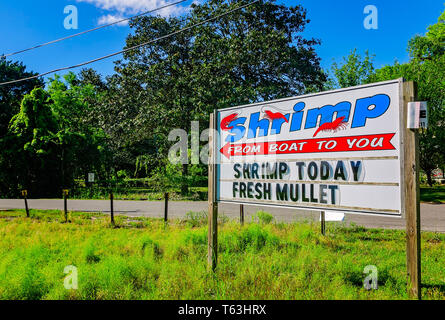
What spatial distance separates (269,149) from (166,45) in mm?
21133

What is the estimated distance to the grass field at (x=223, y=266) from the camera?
404cm

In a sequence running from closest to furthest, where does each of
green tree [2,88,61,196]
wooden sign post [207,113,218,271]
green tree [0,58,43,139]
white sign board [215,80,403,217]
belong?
white sign board [215,80,403,217]
wooden sign post [207,113,218,271]
green tree [2,88,61,196]
green tree [0,58,43,139]

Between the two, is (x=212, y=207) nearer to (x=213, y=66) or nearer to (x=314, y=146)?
(x=314, y=146)

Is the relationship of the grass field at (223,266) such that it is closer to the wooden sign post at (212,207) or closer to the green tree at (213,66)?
the wooden sign post at (212,207)

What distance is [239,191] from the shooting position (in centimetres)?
Result: 515

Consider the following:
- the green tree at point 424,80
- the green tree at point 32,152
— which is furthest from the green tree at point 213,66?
the green tree at point 32,152

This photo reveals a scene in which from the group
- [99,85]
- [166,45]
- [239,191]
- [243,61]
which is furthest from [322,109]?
[99,85]

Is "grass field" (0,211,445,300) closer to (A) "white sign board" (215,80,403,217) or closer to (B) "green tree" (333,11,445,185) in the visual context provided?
(A) "white sign board" (215,80,403,217)

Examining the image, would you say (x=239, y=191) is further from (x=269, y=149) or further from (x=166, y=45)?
(x=166, y=45)

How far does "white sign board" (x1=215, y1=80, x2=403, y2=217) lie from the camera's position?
3.78m

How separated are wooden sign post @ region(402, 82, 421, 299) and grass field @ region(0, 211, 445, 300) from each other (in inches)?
12.8

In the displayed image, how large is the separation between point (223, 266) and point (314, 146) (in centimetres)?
237

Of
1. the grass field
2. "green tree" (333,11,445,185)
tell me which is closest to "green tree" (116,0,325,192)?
"green tree" (333,11,445,185)

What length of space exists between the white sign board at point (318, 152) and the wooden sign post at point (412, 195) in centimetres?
7
